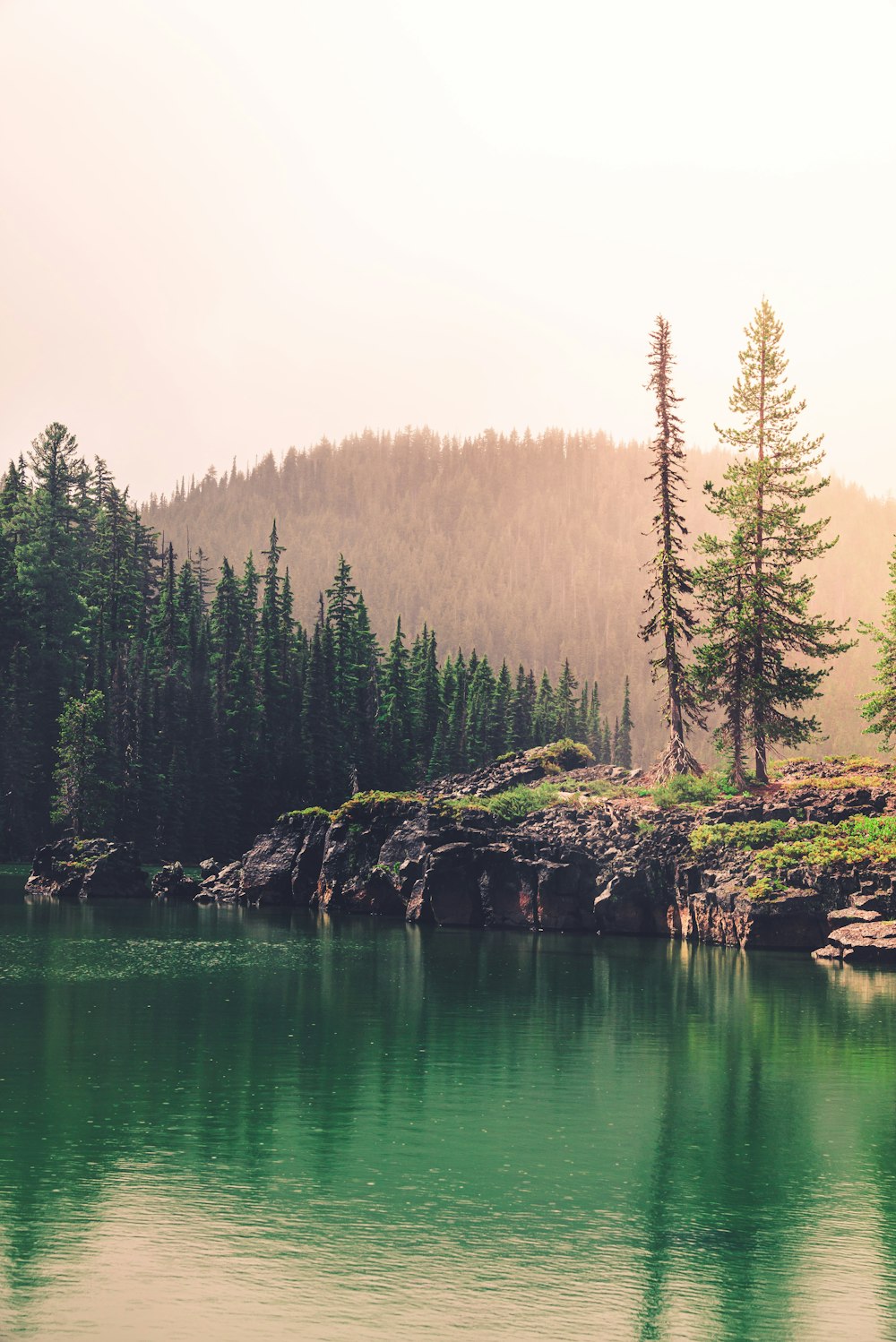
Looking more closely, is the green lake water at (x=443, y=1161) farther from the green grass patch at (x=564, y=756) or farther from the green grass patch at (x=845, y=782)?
the green grass patch at (x=564, y=756)

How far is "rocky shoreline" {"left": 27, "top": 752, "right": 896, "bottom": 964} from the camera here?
50562 mm

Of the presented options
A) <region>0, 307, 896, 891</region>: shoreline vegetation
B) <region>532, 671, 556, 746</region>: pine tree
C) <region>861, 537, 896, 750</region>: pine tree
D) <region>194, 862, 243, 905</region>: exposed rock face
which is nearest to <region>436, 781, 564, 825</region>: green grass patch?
<region>0, 307, 896, 891</region>: shoreline vegetation

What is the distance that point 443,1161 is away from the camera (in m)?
19.4

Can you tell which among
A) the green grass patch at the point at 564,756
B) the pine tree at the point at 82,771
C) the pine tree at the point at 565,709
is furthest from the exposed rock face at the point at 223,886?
the pine tree at the point at 565,709

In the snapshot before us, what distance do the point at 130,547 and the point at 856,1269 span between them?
349ft

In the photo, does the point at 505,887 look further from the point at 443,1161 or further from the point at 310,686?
the point at 310,686

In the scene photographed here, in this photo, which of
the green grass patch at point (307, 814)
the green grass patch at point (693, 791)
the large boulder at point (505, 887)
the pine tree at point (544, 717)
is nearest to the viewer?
the large boulder at point (505, 887)

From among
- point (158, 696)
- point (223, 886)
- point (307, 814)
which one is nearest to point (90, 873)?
point (223, 886)

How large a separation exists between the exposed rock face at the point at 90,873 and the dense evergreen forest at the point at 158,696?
13.1 metres

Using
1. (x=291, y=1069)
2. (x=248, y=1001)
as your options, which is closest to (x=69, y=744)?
(x=248, y=1001)

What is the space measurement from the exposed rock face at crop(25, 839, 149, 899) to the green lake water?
3589 cm

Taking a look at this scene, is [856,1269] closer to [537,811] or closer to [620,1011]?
[620,1011]

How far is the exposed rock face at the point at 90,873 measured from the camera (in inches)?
2913

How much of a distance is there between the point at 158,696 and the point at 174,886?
3813 cm
